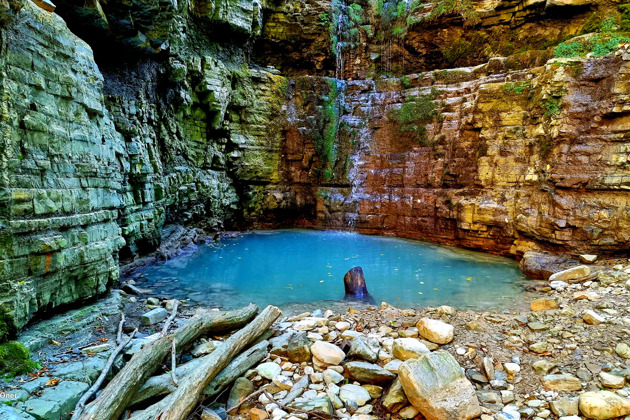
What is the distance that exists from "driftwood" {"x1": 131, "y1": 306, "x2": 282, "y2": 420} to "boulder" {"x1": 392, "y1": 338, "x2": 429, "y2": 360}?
168 centimetres

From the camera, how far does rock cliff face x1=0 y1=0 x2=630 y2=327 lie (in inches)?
165

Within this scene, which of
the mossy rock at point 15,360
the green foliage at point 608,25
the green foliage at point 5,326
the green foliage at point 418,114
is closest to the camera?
the mossy rock at point 15,360

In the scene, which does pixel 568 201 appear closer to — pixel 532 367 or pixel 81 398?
pixel 532 367

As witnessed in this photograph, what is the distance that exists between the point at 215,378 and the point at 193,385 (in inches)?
13.2

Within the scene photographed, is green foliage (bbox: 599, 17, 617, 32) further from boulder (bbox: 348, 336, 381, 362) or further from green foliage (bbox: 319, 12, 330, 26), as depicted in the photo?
boulder (bbox: 348, 336, 381, 362)

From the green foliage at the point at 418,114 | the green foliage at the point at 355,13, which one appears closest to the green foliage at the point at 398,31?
the green foliage at the point at 355,13

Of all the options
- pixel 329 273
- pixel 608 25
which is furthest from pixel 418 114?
pixel 329 273

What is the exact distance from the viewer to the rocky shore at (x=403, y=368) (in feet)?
9.09

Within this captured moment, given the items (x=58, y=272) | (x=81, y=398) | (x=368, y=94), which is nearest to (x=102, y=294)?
(x=58, y=272)

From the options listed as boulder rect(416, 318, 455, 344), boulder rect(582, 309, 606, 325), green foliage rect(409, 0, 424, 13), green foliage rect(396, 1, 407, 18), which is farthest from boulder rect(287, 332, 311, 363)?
green foliage rect(396, 1, 407, 18)

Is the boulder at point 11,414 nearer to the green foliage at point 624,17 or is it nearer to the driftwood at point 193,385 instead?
the driftwood at point 193,385

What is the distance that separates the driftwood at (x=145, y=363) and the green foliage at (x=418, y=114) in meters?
10.4

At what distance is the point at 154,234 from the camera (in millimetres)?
9211

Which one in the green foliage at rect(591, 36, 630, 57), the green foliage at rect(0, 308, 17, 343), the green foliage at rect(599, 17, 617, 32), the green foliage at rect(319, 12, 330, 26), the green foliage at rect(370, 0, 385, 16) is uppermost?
the green foliage at rect(370, 0, 385, 16)
